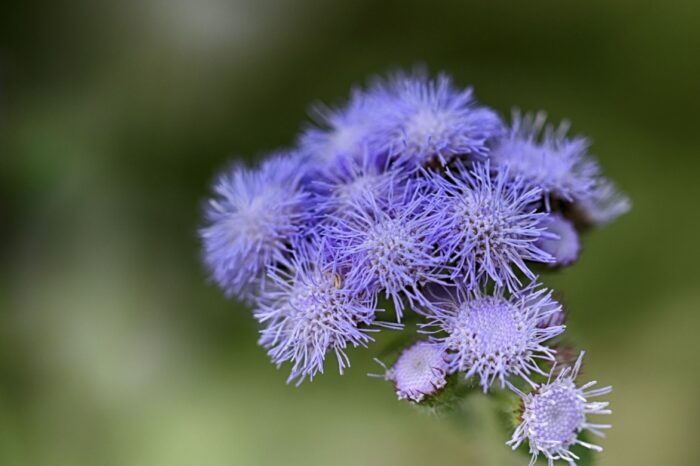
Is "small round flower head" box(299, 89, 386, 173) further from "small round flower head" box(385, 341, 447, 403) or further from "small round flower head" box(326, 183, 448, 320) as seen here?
"small round flower head" box(385, 341, 447, 403)

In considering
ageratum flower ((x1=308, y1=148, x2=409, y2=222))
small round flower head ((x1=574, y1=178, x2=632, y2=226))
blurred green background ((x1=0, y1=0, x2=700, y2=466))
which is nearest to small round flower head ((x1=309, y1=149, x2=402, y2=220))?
ageratum flower ((x1=308, y1=148, x2=409, y2=222))

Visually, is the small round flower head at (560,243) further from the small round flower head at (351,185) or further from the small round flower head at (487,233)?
the small round flower head at (351,185)

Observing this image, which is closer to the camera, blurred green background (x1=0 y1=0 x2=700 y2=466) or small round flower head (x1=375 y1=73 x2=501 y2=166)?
small round flower head (x1=375 y1=73 x2=501 y2=166)

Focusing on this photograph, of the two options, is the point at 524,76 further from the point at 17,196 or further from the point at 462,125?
the point at 17,196

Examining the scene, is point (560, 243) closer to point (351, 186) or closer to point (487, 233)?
point (487, 233)

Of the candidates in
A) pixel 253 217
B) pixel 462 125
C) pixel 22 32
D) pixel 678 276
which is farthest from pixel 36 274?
pixel 678 276
